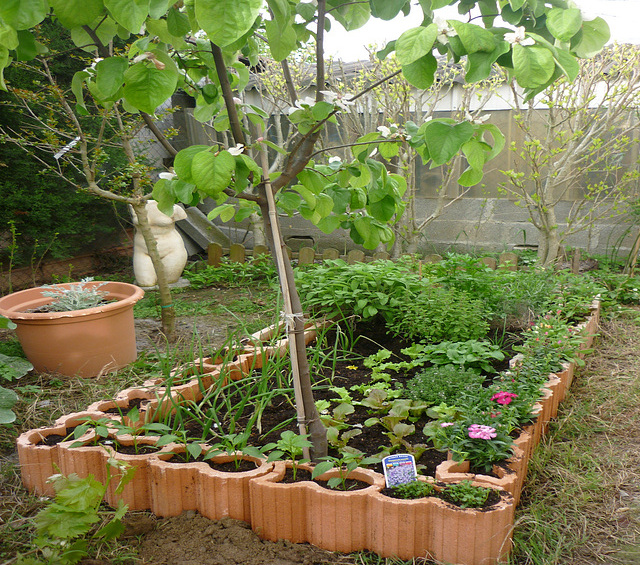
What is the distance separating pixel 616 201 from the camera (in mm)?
4711

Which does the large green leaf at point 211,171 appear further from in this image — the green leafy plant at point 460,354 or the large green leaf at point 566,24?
the green leafy plant at point 460,354

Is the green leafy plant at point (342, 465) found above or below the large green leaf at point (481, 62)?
below

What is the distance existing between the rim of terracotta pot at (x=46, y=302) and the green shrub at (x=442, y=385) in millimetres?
1711

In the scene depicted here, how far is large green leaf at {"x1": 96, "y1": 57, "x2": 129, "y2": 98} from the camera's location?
43.9 inches

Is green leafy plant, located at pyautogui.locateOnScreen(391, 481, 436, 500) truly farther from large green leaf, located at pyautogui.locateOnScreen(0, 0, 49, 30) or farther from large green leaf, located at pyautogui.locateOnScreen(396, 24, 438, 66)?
large green leaf, located at pyautogui.locateOnScreen(0, 0, 49, 30)

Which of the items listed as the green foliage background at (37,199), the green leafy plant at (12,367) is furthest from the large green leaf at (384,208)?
the green foliage background at (37,199)

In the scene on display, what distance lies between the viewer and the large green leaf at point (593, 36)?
1085 millimetres

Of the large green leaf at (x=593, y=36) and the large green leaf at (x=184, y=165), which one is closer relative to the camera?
the large green leaf at (x=593, y=36)

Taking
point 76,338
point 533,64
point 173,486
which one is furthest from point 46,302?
point 533,64

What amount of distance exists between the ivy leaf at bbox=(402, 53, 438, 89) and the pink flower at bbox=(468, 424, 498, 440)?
3.75 ft

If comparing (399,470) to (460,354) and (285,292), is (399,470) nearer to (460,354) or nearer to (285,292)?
(285,292)

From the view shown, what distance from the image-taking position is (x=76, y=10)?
1.01 m

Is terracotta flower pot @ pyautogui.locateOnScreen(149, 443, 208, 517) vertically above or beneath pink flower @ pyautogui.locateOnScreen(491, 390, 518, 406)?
beneath

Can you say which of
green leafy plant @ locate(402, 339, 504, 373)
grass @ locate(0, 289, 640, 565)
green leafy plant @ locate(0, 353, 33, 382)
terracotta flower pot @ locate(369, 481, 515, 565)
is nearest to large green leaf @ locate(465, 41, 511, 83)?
terracotta flower pot @ locate(369, 481, 515, 565)
